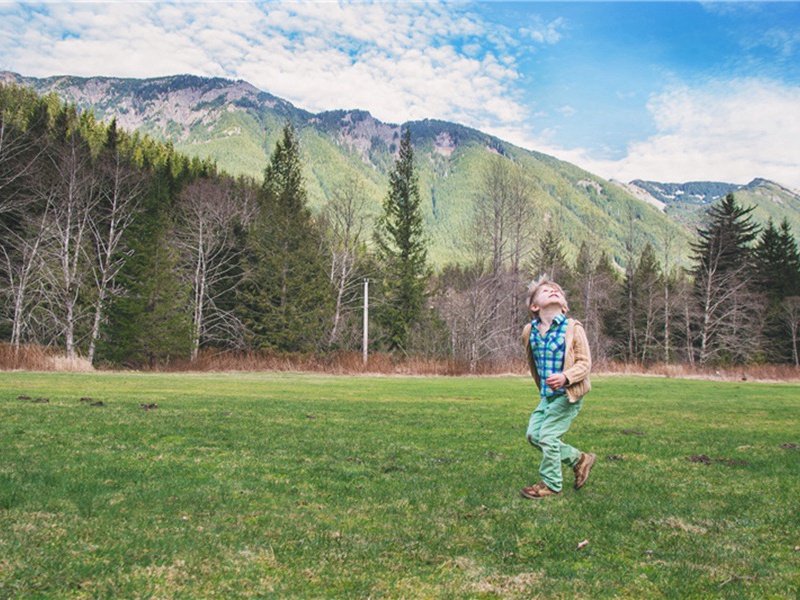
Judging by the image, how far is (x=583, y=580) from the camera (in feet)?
10.8

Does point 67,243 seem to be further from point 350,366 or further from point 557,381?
point 557,381

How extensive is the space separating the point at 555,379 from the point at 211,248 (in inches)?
1625

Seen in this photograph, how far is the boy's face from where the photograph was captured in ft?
18.9

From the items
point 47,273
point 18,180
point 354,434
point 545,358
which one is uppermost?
point 18,180

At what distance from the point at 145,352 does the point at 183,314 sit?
337 cm

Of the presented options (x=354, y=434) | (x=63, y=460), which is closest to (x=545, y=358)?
(x=354, y=434)

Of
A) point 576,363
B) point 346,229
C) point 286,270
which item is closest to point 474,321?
point 346,229

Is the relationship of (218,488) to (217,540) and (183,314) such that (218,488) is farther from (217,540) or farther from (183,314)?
(183,314)

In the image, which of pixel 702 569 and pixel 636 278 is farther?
pixel 636 278

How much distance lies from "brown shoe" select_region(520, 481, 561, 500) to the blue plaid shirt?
0.89m

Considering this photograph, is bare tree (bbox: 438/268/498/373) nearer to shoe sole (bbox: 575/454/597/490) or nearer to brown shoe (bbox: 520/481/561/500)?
shoe sole (bbox: 575/454/597/490)

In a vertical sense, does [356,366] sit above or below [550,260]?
below

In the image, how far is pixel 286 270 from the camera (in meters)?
44.4

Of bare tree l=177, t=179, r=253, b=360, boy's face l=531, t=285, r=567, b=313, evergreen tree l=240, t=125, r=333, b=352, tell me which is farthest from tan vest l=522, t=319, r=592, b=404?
evergreen tree l=240, t=125, r=333, b=352
